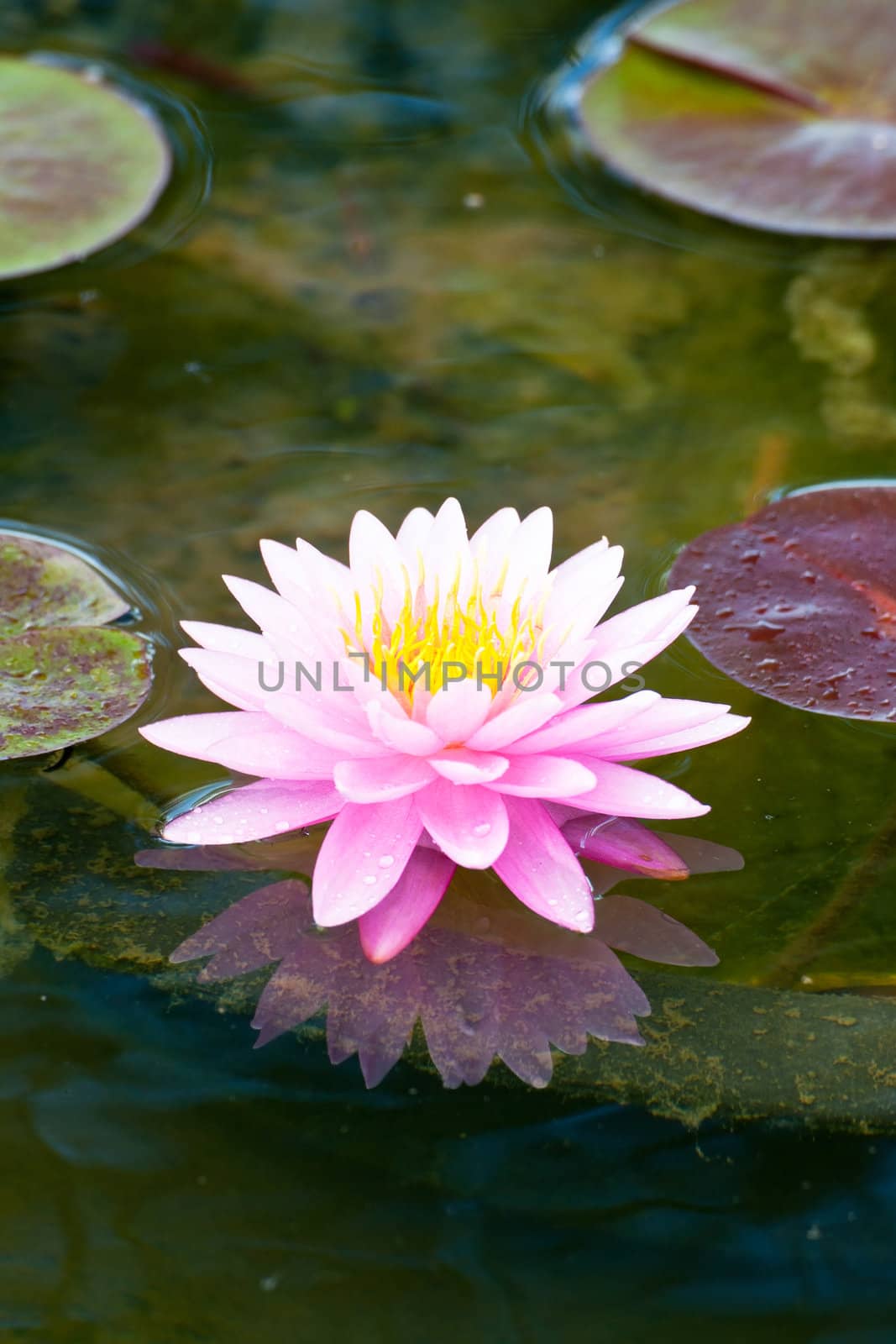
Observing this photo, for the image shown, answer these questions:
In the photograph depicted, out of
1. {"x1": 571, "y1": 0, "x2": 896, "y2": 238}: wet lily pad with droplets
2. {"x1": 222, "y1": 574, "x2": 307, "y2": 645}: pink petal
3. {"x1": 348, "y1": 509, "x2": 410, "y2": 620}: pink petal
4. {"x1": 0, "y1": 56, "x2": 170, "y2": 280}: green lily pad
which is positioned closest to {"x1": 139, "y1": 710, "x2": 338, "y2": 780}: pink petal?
{"x1": 222, "y1": 574, "x2": 307, "y2": 645}: pink petal

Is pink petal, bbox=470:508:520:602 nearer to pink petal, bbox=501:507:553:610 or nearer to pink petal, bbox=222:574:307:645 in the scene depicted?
pink petal, bbox=501:507:553:610

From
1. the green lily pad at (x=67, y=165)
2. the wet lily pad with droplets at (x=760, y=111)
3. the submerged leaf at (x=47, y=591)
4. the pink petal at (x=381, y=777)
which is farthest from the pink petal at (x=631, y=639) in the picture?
the green lily pad at (x=67, y=165)

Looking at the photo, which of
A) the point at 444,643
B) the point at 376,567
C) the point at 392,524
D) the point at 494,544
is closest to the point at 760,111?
the point at 392,524

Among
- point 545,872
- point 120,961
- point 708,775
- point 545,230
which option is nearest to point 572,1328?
point 545,872

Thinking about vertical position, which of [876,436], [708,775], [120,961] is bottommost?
[120,961]

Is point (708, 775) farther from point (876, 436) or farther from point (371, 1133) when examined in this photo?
point (876, 436)

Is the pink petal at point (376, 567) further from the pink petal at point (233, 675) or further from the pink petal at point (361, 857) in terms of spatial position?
the pink petal at point (361, 857)

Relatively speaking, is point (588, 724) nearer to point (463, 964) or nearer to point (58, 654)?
point (463, 964)
